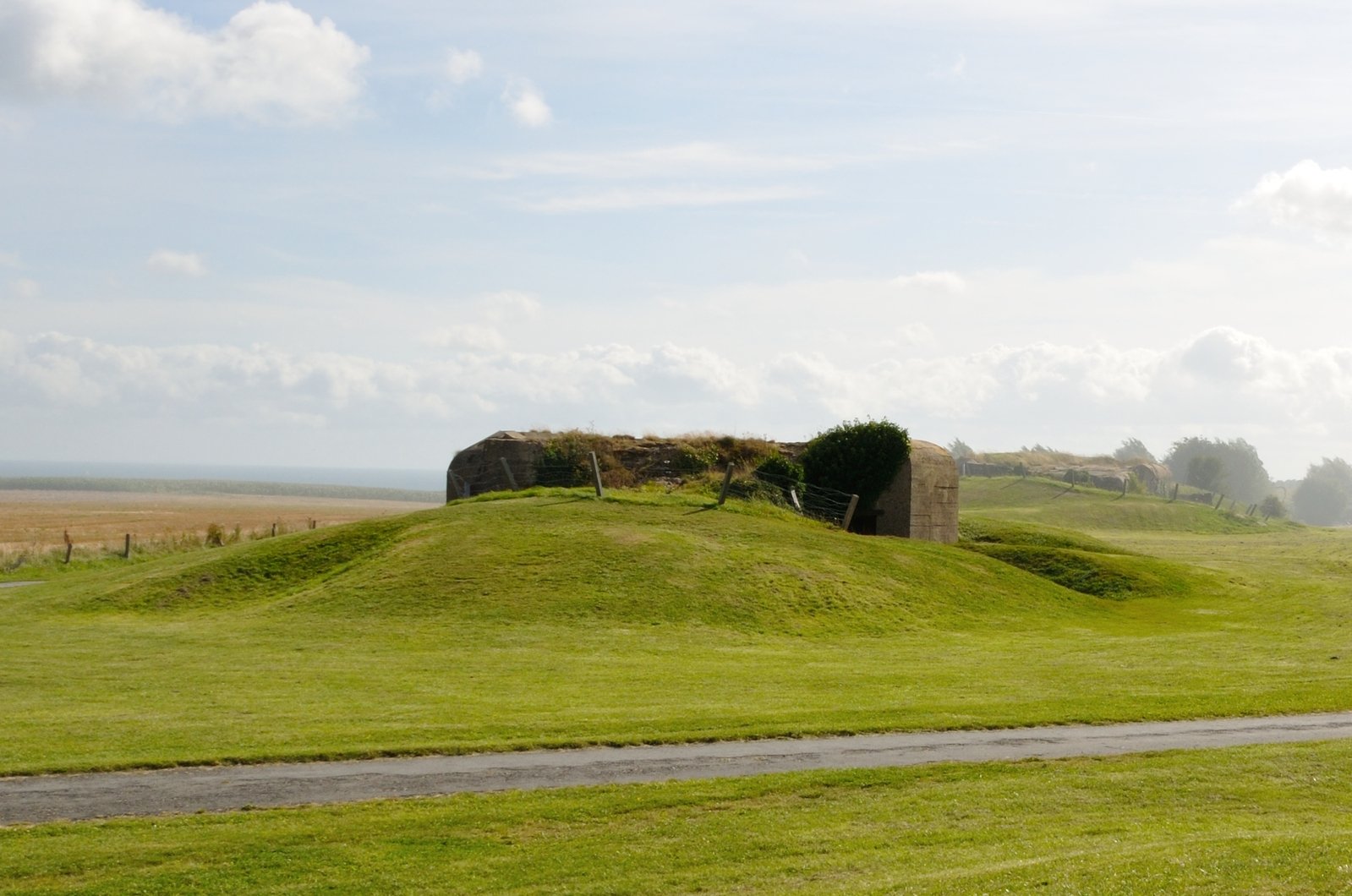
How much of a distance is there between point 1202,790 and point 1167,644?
16143 millimetres

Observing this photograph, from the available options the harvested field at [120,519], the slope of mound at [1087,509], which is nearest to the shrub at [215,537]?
the harvested field at [120,519]

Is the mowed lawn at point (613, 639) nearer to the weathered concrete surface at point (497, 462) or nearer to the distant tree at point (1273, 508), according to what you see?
the weathered concrete surface at point (497, 462)

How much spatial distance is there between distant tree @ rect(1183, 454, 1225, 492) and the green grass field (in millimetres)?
137018

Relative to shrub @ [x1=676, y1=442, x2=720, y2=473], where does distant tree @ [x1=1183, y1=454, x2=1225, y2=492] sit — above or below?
above

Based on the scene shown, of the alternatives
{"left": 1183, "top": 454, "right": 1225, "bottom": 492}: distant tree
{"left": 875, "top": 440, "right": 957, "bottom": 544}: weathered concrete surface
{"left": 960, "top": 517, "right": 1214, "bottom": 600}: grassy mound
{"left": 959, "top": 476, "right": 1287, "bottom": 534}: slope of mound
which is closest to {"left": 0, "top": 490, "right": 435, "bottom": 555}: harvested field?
{"left": 875, "top": 440, "right": 957, "bottom": 544}: weathered concrete surface

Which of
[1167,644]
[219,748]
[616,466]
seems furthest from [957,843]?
[616,466]

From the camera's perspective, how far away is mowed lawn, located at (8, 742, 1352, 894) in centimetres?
1060

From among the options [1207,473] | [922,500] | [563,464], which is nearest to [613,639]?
[563,464]

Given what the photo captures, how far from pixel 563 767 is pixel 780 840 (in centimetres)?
397

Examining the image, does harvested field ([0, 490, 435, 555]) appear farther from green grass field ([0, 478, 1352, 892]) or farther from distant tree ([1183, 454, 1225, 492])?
distant tree ([1183, 454, 1225, 492])

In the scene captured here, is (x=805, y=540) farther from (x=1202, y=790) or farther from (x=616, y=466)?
(x=1202, y=790)

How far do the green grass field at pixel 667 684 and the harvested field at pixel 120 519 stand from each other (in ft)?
64.3

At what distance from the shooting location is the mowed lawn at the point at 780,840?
10.6m

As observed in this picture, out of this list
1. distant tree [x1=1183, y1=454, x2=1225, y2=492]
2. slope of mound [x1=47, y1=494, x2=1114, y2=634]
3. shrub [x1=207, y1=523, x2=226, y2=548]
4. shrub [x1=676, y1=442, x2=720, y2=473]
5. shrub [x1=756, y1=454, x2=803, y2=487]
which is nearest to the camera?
slope of mound [x1=47, y1=494, x2=1114, y2=634]
